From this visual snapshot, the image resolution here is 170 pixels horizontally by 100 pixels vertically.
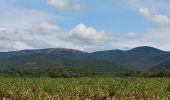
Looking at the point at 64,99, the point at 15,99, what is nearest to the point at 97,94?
the point at 15,99

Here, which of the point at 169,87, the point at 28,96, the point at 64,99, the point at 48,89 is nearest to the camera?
the point at 64,99

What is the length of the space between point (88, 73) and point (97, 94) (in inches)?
5121

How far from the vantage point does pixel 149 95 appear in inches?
1618

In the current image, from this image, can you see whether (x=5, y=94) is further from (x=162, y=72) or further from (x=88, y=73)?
(x=88, y=73)

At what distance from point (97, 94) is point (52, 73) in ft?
405

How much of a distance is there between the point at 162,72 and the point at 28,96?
106495 millimetres

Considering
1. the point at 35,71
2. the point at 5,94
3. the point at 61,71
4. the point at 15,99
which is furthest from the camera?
the point at 35,71

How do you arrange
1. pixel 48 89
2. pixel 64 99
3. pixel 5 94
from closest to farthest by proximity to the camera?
pixel 64 99, pixel 5 94, pixel 48 89

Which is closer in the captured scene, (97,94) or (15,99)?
(15,99)

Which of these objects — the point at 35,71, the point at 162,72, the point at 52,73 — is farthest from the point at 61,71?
the point at 162,72

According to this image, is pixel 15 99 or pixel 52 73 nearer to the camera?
pixel 15 99

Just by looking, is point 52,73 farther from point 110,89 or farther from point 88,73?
point 110,89

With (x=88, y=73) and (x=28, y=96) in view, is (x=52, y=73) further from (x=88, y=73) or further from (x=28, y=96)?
(x=28, y=96)

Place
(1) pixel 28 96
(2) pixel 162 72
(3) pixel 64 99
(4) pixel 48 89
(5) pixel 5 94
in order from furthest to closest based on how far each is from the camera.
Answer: (2) pixel 162 72, (4) pixel 48 89, (5) pixel 5 94, (1) pixel 28 96, (3) pixel 64 99
